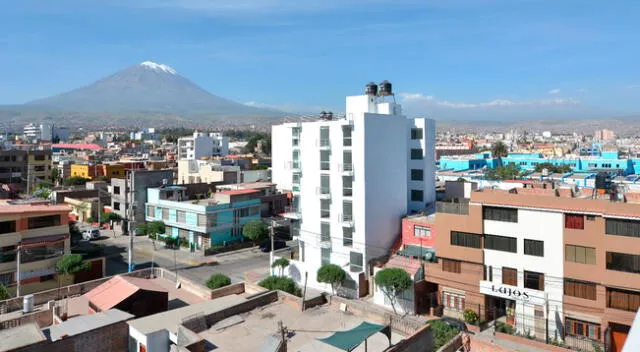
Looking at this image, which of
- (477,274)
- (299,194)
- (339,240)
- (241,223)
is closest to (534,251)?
(477,274)

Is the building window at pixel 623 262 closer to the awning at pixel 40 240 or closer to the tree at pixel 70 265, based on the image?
the tree at pixel 70 265

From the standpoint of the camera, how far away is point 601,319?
17062 mm

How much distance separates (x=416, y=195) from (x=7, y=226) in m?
21.3

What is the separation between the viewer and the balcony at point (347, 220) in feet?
80.3

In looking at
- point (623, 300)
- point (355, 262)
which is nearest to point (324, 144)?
point (355, 262)

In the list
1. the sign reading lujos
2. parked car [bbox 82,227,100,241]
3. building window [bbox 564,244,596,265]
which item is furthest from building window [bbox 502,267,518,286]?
parked car [bbox 82,227,100,241]

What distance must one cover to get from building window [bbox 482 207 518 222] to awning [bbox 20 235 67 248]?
1986 centimetres

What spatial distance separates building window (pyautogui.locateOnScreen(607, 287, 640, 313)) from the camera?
16422mm

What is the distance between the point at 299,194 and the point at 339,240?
4.02m

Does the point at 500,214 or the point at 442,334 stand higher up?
the point at 500,214

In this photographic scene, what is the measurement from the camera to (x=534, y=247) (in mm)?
18922

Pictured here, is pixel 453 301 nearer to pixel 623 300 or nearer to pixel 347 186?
pixel 623 300

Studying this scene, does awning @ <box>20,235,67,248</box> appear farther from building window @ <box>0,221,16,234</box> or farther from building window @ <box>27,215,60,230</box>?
building window @ <box>0,221,16,234</box>

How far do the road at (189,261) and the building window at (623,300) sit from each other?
56.0 ft
